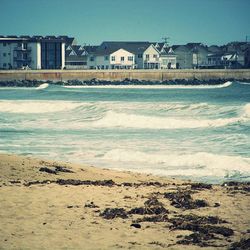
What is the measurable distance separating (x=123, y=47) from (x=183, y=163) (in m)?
93.6

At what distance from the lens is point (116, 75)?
8750cm

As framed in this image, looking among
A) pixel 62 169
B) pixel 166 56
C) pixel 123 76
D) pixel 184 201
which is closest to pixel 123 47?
pixel 166 56

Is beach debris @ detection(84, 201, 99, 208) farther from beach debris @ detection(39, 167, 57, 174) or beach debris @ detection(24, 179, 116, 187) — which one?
beach debris @ detection(39, 167, 57, 174)

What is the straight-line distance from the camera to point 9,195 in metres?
10.5

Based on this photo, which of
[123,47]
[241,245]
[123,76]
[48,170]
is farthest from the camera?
[123,47]

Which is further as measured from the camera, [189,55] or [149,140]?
[189,55]

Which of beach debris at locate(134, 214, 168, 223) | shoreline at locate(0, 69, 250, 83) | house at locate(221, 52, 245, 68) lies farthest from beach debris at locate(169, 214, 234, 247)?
house at locate(221, 52, 245, 68)

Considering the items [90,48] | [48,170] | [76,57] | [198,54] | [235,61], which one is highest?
[90,48]

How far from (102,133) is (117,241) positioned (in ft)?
59.2

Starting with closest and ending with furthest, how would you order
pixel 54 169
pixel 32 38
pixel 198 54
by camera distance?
pixel 54 169 < pixel 32 38 < pixel 198 54

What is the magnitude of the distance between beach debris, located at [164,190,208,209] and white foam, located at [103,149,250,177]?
191 inches

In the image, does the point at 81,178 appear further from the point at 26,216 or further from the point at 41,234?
the point at 41,234

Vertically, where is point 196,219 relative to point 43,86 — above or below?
below

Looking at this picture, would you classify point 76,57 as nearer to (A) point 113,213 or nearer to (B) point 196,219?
(A) point 113,213
